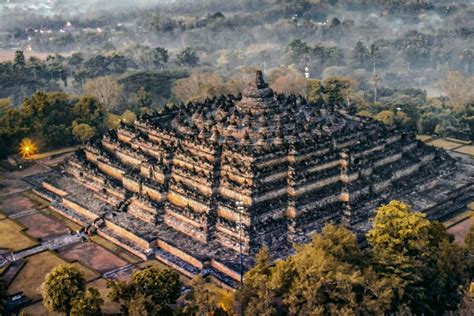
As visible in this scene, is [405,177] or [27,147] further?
[27,147]

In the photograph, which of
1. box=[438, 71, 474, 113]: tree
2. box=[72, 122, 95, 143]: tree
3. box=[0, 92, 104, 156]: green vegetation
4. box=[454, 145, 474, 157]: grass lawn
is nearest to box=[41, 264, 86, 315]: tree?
box=[0, 92, 104, 156]: green vegetation

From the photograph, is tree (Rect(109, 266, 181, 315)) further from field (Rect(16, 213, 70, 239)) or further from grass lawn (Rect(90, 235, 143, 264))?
field (Rect(16, 213, 70, 239))

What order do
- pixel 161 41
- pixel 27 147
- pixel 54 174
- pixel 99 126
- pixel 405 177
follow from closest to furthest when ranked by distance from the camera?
pixel 405 177
pixel 54 174
pixel 27 147
pixel 99 126
pixel 161 41

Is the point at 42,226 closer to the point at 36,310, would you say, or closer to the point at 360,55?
the point at 36,310

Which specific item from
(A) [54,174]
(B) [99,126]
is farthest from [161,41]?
(A) [54,174]

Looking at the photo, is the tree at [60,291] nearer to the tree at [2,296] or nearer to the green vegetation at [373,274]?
the tree at [2,296]

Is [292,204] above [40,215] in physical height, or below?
above

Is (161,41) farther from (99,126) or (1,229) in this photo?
(1,229)
